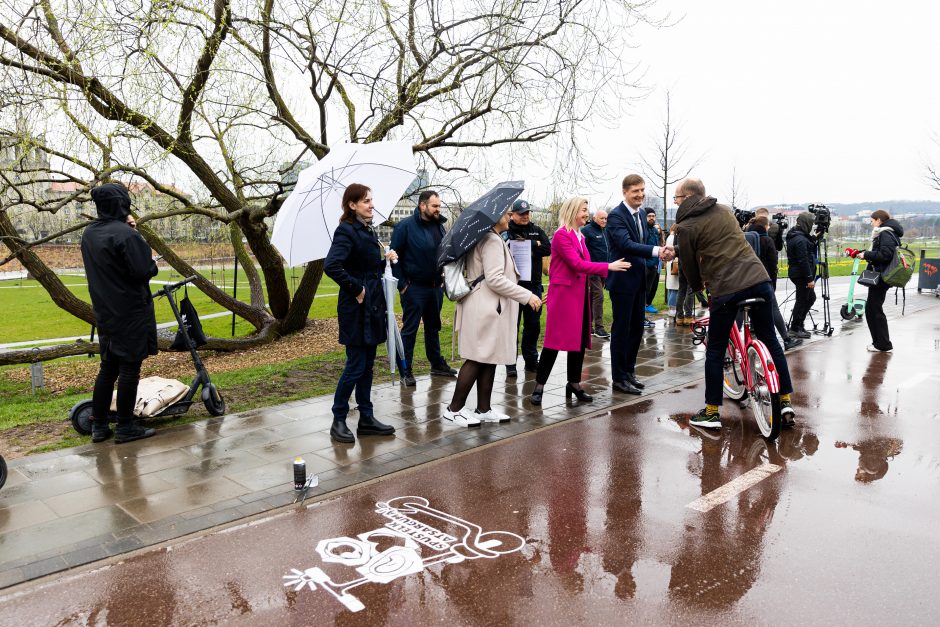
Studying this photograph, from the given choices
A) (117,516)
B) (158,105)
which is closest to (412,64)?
(158,105)

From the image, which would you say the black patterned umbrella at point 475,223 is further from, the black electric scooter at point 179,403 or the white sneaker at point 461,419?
the black electric scooter at point 179,403

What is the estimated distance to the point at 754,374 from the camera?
5809mm

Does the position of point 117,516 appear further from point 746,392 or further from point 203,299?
point 203,299

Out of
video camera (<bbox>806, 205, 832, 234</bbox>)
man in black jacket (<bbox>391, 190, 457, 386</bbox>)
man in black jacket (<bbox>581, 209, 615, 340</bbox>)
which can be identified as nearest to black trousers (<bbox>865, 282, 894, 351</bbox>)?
video camera (<bbox>806, 205, 832, 234</bbox>)

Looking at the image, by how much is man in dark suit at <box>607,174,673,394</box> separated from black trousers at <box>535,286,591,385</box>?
Answer: 0.41 metres


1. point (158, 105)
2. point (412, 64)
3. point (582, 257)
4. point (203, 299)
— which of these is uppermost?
point (412, 64)

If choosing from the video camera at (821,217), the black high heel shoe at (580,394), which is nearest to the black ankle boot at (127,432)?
the black high heel shoe at (580,394)

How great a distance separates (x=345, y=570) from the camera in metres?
3.42

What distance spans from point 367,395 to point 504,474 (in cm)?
146

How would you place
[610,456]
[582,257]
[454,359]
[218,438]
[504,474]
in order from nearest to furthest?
[504,474] < [610,456] < [218,438] < [582,257] < [454,359]

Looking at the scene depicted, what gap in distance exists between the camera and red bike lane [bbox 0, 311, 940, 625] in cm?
304

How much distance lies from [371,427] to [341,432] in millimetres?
259

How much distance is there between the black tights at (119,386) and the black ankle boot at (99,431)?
0.14 feet

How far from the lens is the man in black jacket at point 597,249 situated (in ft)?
29.4
